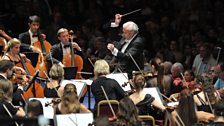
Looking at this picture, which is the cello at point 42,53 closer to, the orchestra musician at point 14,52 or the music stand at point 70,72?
the orchestra musician at point 14,52

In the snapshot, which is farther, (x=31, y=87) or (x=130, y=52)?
(x=130, y=52)

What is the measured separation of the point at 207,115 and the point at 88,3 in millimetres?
8420

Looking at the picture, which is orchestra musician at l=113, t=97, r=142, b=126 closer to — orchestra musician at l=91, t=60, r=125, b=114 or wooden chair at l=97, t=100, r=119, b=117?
wooden chair at l=97, t=100, r=119, b=117

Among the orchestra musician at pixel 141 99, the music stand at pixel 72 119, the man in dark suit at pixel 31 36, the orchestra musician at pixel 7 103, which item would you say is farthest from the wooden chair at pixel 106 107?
the man in dark suit at pixel 31 36

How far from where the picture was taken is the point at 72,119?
823 centimetres

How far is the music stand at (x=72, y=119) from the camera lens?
8195mm

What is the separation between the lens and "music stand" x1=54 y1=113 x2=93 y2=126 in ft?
26.9

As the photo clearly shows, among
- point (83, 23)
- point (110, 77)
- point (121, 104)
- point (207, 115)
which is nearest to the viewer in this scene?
point (121, 104)

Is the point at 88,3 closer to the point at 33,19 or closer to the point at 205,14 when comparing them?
the point at 205,14

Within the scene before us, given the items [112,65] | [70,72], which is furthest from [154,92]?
[112,65]

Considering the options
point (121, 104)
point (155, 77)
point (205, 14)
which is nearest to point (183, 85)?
point (155, 77)

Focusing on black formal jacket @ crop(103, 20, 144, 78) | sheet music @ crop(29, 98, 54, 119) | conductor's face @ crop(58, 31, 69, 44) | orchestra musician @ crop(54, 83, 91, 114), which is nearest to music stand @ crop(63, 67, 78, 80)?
black formal jacket @ crop(103, 20, 144, 78)

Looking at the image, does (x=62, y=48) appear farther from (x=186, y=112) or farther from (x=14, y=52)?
(x=186, y=112)

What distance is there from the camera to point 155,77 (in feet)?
37.3
